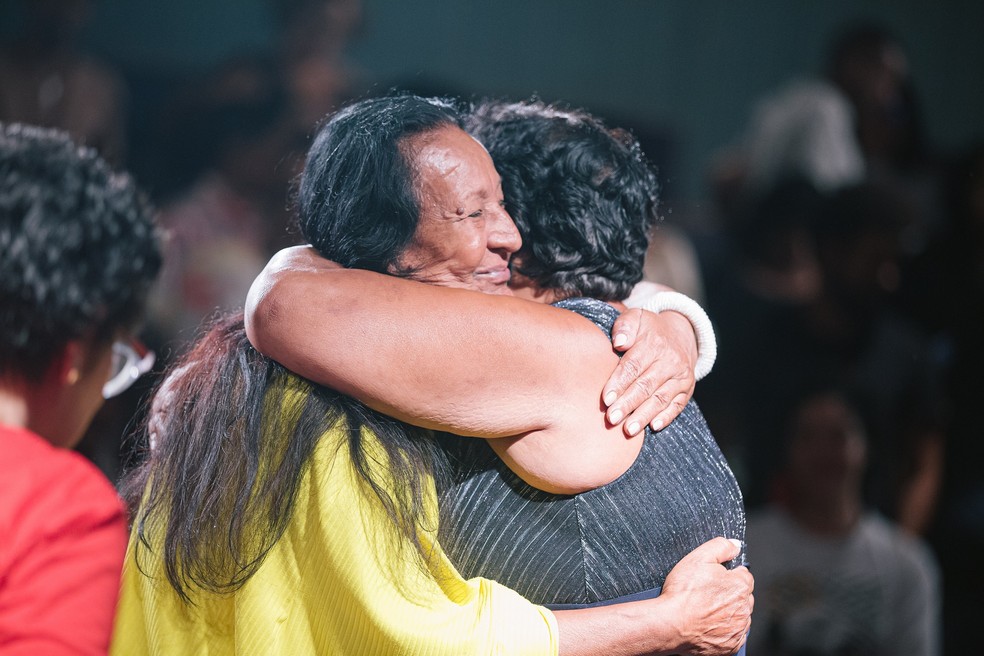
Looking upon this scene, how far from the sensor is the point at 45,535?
0.96 metres

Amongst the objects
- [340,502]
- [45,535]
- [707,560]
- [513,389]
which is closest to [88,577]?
[45,535]

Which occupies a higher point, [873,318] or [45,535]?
[45,535]

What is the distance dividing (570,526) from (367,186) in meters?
0.43

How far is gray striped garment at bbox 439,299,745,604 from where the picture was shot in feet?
3.83

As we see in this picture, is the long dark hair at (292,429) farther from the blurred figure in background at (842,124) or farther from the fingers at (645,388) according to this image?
the blurred figure in background at (842,124)

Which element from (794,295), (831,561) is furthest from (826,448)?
(794,295)

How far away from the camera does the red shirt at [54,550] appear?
0.94 metres

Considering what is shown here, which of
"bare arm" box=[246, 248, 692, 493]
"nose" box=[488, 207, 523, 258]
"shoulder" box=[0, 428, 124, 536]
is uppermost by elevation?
"nose" box=[488, 207, 523, 258]

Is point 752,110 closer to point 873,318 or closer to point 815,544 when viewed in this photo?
point 873,318

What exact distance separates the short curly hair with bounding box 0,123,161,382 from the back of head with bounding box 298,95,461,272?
0.65 feet

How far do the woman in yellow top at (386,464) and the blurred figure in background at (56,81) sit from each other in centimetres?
186

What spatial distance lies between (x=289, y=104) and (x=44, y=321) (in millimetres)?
2054

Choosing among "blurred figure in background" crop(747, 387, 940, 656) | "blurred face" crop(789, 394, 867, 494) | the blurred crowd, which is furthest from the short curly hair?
"blurred face" crop(789, 394, 867, 494)

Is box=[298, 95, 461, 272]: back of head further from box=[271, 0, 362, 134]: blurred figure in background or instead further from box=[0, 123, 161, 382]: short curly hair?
box=[271, 0, 362, 134]: blurred figure in background
